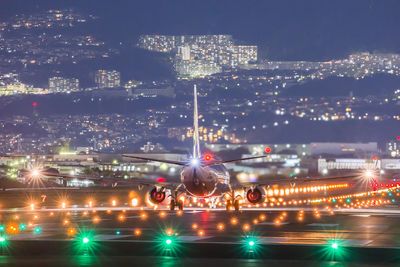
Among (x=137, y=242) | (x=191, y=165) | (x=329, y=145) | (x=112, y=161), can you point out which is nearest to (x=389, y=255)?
(x=137, y=242)

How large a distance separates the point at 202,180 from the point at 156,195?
13.1ft

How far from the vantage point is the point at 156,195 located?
68625 millimetres

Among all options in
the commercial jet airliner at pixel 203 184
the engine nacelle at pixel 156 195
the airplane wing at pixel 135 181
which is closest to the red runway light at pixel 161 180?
the airplane wing at pixel 135 181

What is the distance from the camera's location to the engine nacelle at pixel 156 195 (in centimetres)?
6838

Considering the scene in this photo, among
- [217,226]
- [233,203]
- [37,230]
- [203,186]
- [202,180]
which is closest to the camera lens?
[37,230]

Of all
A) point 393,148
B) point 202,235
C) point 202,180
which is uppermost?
point 393,148

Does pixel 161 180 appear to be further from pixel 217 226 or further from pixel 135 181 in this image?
pixel 217 226

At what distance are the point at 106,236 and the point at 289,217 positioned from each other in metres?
16.1

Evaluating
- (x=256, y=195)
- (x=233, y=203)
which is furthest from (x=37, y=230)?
(x=256, y=195)

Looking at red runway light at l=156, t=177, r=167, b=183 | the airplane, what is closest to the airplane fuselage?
the airplane

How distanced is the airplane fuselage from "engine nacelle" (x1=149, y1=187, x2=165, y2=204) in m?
1.79

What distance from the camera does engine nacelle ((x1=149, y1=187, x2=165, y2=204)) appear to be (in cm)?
6838

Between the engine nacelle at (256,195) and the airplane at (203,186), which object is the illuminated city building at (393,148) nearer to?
the airplane at (203,186)

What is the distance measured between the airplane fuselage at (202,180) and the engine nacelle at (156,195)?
1.79 m
